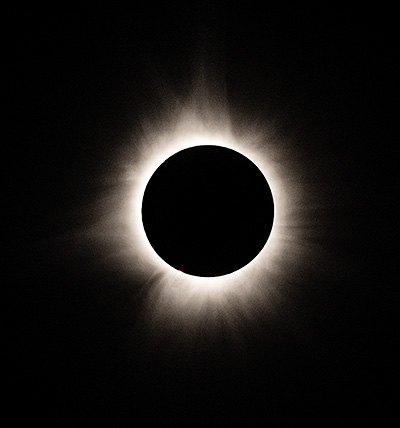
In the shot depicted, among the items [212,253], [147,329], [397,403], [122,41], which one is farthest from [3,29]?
[397,403]

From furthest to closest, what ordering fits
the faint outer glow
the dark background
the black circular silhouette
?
the faint outer glow → the dark background → the black circular silhouette

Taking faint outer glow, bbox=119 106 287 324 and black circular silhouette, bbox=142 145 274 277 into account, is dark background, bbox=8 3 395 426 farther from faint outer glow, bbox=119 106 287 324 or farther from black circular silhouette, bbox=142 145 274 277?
black circular silhouette, bbox=142 145 274 277

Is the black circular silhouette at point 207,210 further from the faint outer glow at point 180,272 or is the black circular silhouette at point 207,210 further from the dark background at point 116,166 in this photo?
the dark background at point 116,166

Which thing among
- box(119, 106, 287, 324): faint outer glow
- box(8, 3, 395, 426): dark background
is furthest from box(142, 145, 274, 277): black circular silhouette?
box(8, 3, 395, 426): dark background

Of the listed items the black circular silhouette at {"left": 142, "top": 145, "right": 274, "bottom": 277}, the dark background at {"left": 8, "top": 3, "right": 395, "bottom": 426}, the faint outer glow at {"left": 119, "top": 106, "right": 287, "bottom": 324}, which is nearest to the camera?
the black circular silhouette at {"left": 142, "top": 145, "right": 274, "bottom": 277}

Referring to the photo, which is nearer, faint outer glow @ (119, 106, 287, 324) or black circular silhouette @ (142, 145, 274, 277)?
black circular silhouette @ (142, 145, 274, 277)

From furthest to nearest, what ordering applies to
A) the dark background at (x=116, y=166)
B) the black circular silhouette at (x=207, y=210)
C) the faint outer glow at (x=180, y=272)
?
the faint outer glow at (x=180, y=272) < the dark background at (x=116, y=166) < the black circular silhouette at (x=207, y=210)

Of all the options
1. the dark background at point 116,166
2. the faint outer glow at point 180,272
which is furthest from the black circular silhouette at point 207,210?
the dark background at point 116,166
